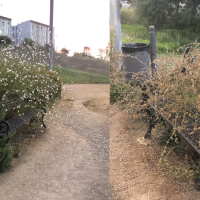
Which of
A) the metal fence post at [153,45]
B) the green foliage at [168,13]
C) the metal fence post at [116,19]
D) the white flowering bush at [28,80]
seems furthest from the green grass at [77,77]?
the green foliage at [168,13]

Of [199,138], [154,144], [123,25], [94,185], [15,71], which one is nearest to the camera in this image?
[199,138]

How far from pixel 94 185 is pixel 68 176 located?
198 millimetres

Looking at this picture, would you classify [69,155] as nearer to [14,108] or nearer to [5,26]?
[14,108]

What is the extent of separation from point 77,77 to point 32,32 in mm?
562

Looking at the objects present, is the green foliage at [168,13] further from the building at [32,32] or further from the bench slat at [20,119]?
the bench slat at [20,119]

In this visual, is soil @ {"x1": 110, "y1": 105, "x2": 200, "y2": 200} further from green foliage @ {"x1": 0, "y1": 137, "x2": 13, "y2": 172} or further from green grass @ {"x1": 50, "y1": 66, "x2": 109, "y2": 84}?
green foliage @ {"x1": 0, "y1": 137, "x2": 13, "y2": 172}

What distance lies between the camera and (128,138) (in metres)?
2.07

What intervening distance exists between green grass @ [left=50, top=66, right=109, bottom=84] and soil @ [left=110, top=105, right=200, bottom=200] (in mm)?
500

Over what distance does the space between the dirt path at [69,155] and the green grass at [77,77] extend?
8 centimetres

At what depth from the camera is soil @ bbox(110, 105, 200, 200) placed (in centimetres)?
138

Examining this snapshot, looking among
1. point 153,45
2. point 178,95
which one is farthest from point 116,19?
point 178,95

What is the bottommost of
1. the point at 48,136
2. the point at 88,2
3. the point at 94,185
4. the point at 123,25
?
the point at 94,185

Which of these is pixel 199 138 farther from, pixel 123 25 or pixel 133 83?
pixel 123 25

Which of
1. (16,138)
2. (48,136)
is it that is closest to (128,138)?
(48,136)
